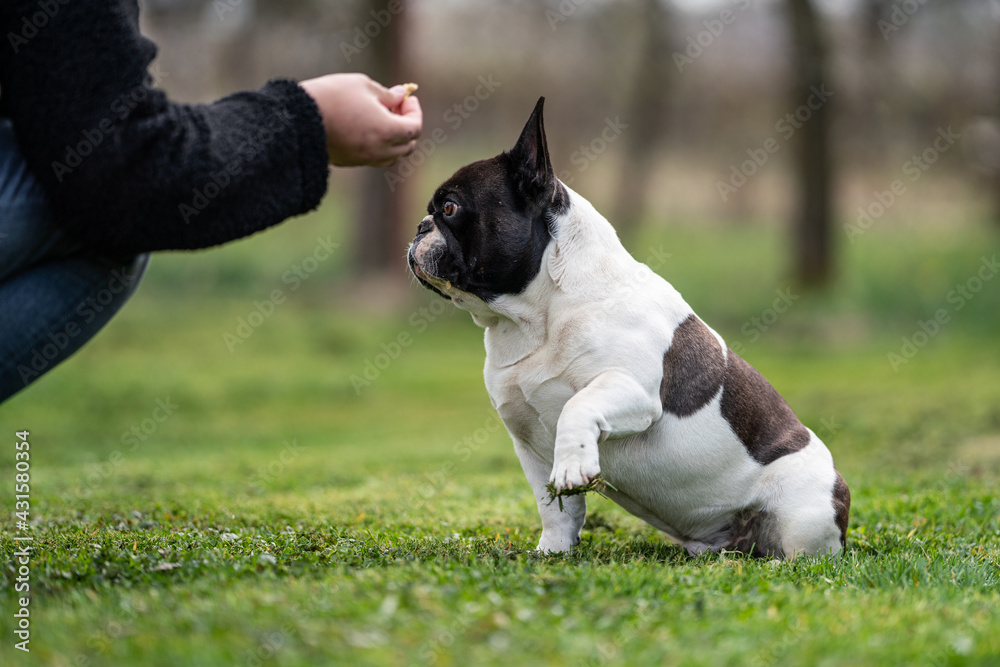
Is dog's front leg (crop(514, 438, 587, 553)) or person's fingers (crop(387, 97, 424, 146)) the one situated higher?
person's fingers (crop(387, 97, 424, 146))

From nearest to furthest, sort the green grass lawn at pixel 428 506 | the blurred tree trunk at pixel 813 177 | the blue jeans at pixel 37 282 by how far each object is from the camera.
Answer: the green grass lawn at pixel 428 506, the blue jeans at pixel 37 282, the blurred tree trunk at pixel 813 177

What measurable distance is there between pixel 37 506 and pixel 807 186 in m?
11.0

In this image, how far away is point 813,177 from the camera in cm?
1309

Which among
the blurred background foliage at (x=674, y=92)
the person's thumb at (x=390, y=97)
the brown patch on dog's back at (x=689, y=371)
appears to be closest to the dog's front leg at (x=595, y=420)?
the brown patch on dog's back at (x=689, y=371)

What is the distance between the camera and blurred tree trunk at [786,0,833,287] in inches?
507

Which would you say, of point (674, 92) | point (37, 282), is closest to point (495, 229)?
point (37, 282)

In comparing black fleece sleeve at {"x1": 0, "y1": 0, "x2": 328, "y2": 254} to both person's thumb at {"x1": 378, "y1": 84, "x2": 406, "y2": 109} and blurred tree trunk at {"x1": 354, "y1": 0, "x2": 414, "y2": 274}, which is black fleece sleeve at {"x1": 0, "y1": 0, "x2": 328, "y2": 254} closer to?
person's thumb at {"x1": 378, "y1": 84, "x2": 406, "y2": 109}

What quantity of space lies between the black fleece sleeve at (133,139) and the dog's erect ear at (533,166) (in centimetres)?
68

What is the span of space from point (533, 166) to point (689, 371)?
2.97 feet

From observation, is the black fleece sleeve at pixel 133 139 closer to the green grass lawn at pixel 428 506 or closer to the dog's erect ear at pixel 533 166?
the dog's erect ear at pixel 533 166

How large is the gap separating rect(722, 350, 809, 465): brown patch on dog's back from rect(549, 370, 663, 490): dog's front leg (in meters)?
0.40

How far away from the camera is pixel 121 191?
2873 millimetres

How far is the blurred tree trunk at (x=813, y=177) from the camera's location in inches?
507

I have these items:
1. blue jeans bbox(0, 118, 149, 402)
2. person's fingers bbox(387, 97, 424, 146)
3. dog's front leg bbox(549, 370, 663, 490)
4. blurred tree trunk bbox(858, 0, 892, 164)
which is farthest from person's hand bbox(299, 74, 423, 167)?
blurred tree trunk bbox(858, 0, 892, 164)
